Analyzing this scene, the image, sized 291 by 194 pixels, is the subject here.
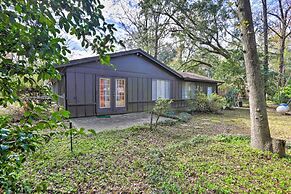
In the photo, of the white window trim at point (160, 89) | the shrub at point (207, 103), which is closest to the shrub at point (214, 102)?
the shrub at point (207, 103)

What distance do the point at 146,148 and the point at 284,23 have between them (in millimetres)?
19524

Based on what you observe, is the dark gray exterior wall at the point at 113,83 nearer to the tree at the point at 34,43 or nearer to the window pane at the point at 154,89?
the window pane at the point at 154,89

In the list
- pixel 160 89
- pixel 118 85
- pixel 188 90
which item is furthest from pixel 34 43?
pixel 188 90

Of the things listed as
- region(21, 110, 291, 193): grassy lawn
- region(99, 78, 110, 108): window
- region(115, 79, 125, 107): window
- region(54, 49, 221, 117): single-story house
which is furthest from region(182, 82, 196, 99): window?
region(21, 110, 291, 193): grassy lawn

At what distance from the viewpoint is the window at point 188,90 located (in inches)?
561

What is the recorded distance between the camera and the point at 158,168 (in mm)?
3500

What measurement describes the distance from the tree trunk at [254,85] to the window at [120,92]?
702cm

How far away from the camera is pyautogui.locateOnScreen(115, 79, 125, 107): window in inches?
403

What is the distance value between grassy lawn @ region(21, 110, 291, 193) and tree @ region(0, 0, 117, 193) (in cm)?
160

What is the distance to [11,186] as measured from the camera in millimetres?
1013

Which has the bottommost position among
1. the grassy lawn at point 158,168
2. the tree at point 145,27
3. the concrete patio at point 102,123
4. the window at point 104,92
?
the grassy lawn at point 158,168

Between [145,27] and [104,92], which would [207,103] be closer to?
[104,92]

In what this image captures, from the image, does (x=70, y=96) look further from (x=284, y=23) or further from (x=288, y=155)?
(x=284, y=23)

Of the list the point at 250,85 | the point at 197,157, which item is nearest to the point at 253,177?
the point at 197,157
